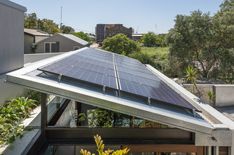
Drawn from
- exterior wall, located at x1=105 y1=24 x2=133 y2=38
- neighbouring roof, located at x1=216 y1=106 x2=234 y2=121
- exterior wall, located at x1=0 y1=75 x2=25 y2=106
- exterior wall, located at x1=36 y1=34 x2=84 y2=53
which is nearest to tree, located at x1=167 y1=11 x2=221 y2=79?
neighbouring roof, located at x1=216 y1=106 x2=234 y2=121

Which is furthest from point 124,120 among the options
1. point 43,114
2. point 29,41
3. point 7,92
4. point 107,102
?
point 29,41

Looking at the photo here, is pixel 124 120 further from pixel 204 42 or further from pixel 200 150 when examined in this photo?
pixel 204 42

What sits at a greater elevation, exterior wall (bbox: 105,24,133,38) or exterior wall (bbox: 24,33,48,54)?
exterior wall (bbox: 105,24,133,38)

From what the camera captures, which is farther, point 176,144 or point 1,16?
point 1,16

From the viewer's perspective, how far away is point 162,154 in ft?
20.7

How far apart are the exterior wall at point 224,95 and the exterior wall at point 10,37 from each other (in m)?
10.7

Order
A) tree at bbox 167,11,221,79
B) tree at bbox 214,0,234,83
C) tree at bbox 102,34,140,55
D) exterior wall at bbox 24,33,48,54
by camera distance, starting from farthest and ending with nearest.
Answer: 1. tree at bbox 102,34,140,55
2. exterior wall at bbox 24,33,48,54
3. tree at bbox 167,11,221,79
4. tree at bbox 214,0,234,83

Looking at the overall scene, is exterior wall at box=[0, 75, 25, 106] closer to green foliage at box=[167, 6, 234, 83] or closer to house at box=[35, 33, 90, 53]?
→ green foliage at box=[167, 6, 234, 83]

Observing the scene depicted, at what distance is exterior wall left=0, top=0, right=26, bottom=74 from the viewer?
12816mm

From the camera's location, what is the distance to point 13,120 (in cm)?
610

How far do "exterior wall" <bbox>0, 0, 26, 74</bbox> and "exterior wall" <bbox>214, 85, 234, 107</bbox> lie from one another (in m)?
10.7

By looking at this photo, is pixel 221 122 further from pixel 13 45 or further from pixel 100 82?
pixel 13 45

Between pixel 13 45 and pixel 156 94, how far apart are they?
1007 cm

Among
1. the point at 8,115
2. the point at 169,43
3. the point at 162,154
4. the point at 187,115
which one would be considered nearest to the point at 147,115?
the point at 187,115
